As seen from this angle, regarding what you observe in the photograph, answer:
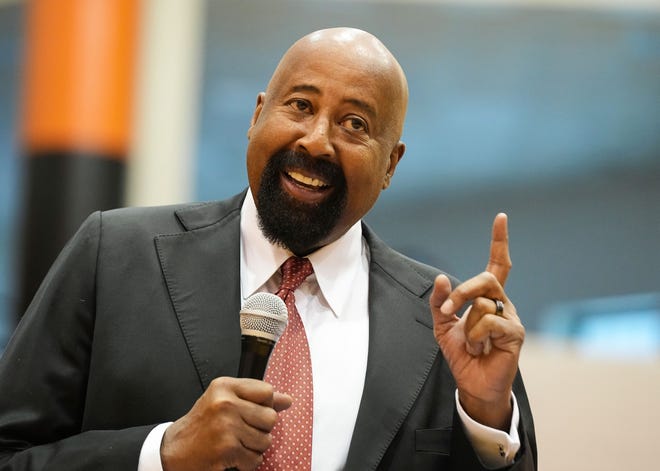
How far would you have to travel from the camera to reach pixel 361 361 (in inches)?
76.8

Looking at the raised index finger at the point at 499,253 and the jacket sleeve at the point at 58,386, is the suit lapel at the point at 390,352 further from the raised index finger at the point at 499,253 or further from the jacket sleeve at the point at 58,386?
the jacket sleeve at the point at 58,386

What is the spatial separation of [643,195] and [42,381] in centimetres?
377

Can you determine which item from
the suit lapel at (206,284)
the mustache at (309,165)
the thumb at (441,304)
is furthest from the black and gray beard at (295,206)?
the thumb at (441,304)

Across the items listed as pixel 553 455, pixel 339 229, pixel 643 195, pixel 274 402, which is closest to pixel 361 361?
pixel 339 229

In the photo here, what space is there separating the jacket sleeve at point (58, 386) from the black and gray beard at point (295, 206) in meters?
0.38

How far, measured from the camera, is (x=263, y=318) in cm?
153

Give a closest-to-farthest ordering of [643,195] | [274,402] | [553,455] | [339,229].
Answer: [274,402]
[339,229]
[553,455]
[643,195]

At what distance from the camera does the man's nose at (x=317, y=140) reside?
1.91 metres

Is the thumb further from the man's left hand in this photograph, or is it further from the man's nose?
the man's nose

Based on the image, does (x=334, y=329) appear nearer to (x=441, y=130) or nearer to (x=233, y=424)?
(x=233, y=424)

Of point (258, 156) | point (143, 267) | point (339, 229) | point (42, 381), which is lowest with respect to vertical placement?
point (42, 381)

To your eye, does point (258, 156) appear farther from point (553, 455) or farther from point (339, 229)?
point (553, 455)

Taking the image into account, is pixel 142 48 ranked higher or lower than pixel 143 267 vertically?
higher

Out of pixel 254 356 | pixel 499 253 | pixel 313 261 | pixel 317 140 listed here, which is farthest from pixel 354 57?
pixel 254 356
